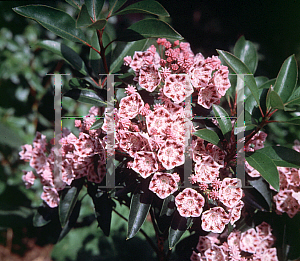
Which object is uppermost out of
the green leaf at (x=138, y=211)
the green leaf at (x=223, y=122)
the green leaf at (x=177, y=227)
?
the green leaf at (x=223, y=122)

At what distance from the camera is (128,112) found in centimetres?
77

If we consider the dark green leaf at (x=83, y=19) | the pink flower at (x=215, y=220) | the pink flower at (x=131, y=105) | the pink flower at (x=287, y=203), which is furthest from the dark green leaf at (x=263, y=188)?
the dark green leaf at (x=83, y=19)

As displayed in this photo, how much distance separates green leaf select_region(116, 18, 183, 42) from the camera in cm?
83

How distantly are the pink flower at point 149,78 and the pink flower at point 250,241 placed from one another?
1.98 ft

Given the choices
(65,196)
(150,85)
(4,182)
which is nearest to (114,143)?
(150,85)

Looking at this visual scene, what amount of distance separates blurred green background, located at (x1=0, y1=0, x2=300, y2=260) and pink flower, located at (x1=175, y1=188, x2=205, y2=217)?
0.92 metres

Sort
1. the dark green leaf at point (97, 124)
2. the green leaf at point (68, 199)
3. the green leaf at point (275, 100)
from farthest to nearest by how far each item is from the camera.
Result: 1. the green leaf at point (68, 199)
2. the dark green leaf at point (97, 124)
3. the green leaf at point (275, 100)

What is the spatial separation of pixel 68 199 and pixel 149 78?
54 cm

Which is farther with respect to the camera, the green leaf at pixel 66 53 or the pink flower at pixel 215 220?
the green leaf at pixel 66 53

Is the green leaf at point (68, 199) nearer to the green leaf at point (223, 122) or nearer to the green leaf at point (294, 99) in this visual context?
the green leaf at point (223, 122)

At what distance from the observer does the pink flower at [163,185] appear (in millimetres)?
738

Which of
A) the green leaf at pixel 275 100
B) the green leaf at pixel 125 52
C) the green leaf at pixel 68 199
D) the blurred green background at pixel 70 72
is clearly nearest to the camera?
the green leaf at pixel 275 100

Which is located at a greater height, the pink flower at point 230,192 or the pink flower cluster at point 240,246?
the pink flower at point 230,192

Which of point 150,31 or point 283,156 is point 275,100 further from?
point 150,31
